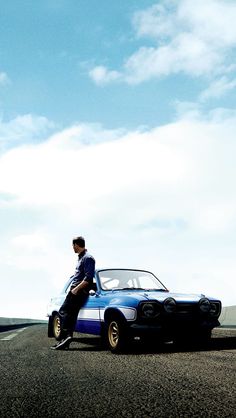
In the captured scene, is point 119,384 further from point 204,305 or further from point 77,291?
point 77,291

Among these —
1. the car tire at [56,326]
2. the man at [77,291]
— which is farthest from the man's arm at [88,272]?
the car tire at [56,326]

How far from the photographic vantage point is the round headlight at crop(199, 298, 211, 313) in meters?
8.41

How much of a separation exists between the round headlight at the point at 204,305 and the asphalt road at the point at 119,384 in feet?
2.36

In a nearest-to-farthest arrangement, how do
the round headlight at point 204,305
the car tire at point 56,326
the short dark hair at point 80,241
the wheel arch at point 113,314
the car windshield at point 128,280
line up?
the wheel arch at point 113,314 → the round headlight at point 204,305 → the short dark hair at point 80,241 → the car windshield at point 128,280 → the car tire at point 56,326

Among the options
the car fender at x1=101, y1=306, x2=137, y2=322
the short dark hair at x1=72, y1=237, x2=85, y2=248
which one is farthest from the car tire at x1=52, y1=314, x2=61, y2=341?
the car fender at x1=101, y1=306, x2=137, y2=322

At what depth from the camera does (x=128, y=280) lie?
991cm

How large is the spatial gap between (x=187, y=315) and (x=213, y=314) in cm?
56

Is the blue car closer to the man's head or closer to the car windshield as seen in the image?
the car windshield

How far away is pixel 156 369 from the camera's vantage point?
19.4 ft

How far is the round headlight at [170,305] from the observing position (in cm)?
816

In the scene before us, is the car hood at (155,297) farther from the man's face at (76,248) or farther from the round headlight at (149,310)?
the man's face at (76,248)

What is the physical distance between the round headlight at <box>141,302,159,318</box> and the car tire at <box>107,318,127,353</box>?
38cm

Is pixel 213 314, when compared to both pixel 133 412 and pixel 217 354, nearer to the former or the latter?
pixel 217 354

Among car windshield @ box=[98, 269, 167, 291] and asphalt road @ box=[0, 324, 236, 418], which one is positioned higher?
car windshield @ box=[98, 269, 167, 291]
